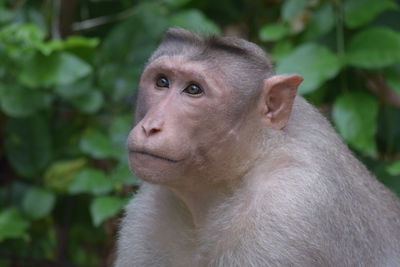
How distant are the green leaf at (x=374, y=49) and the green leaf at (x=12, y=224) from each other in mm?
2318

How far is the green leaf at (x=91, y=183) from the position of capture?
203 inches

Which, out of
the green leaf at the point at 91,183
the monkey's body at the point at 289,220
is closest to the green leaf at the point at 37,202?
the green leaf at the point at 91,183

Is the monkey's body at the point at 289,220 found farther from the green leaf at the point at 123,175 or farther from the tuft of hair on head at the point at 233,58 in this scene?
the green leaf at the point at 123,175

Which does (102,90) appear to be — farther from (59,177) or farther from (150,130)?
(150,130)

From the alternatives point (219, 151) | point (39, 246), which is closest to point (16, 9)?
point (39, 246)

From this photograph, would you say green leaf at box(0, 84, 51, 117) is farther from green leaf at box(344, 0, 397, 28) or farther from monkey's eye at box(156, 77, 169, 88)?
green leaf at box(344, 0, 397, 28)

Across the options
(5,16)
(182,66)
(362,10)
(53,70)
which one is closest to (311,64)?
(362,10)

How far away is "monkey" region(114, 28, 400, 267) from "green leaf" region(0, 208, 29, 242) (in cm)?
153

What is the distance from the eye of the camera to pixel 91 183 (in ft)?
17.0

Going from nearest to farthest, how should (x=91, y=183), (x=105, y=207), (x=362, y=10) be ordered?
(x=105, y=207) → (x=91, y=183) → (x=362, y=10)

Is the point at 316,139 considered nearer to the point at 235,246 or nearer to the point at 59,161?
the point at 235,246

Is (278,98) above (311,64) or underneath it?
above

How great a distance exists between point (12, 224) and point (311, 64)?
2144 millimetres

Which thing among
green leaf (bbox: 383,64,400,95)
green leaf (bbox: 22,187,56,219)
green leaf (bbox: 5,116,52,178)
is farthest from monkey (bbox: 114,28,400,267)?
green leaf (bbox: 5,116,52,178)
